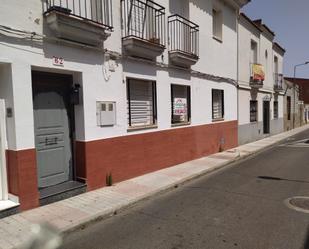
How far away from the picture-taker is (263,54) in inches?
773

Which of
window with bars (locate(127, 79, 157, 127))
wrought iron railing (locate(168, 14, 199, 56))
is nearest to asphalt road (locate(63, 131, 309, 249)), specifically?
window with bars (locate(127, 79, 157, 127))

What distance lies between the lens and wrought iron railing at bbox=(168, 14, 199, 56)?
9.60 metres

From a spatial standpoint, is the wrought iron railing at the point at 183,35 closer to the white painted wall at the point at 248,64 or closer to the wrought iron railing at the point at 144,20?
the wrought iron railing at the point at 144,20

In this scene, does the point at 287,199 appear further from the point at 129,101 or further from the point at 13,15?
the point at 13,15

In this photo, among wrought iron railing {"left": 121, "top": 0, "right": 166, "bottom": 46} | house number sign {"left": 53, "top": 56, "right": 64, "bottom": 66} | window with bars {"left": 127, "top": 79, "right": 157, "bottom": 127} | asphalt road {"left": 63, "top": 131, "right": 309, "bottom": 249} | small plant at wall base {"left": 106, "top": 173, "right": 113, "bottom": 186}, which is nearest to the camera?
asphalt road {"left": 63, "top": 131, "right": 309, "bottom": 249}

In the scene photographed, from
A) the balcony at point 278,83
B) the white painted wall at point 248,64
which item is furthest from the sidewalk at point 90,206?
the balcony at point 278,83

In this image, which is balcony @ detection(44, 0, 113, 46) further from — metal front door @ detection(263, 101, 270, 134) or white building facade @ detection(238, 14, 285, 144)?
metal front door @ detection(263, 101, 270, 134)

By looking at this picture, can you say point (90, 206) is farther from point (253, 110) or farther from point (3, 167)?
point (253, 110)

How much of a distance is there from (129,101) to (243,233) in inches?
185

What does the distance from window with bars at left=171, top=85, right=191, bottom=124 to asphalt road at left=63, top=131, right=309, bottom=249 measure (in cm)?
290

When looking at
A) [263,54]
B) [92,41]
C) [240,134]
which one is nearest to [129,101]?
[92,41]

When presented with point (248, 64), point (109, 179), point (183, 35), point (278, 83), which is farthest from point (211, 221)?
point (278, 83)

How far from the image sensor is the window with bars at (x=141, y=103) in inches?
323

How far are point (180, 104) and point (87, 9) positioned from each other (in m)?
4.68
